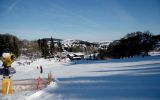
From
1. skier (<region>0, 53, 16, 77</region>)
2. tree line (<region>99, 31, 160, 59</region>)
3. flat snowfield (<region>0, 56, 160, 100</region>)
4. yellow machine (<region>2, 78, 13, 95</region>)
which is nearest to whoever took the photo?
skier (<region>0, 53, 16, 77</region>)

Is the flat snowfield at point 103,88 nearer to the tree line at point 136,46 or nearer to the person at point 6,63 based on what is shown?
the person at point 6,63

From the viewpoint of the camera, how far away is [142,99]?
33.5 feet

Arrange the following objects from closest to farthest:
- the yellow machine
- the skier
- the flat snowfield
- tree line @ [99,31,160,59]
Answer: the skier, the yellow machine, the flat snowfield, tree line @ [99,31,160,59]

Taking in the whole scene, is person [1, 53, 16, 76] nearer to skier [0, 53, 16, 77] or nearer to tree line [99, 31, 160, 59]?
skier [0, 53, 16, 77]

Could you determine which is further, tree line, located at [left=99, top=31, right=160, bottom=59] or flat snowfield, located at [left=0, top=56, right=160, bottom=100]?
tree line, located at [left=99, top=31, right=160, bottom=59]

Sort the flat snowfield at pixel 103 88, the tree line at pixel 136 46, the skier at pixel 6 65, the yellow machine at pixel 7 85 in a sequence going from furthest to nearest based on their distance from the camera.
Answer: the tree line at pixel 136 46 < the flat snowfield at pixel 103 88 < the yellow machine at pixel 7 85 < the skier at pixel 6 65

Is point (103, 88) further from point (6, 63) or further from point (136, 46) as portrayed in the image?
point (136, 46)

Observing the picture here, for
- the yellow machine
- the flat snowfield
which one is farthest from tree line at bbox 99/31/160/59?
the yellow machine

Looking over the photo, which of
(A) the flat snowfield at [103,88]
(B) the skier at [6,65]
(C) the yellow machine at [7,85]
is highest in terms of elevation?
(B) the skier at [6,65]

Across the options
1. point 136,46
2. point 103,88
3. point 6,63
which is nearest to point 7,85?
point 6,63

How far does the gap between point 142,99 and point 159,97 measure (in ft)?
2.66

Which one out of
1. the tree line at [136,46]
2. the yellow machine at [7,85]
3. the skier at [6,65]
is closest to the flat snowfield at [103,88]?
the yellow machine at [7,85]

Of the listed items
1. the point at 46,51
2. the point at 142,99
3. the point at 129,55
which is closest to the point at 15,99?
the point at 142,99

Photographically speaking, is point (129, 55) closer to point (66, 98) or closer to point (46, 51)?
point (46, 51)
